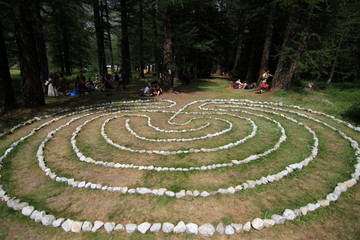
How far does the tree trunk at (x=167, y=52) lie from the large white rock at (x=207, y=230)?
13.5m

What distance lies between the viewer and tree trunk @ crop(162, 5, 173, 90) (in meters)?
15.1

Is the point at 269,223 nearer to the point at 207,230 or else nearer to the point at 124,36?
the point at 207,230

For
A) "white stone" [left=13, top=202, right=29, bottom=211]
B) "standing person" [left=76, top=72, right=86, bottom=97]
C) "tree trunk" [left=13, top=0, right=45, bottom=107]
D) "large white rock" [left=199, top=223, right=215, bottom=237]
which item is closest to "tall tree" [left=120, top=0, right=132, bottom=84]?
"standing person" [left=76, top=72, right=86, bottom=97]

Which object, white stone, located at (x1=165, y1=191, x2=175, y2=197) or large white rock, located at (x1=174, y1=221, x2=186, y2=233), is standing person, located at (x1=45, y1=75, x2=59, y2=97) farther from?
large white rock, located at (x1=174, y1=221, x2=186, y2=233)

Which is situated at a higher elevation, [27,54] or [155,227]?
[27,54]

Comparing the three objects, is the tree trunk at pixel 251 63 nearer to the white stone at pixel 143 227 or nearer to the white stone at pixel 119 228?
the white stone at pixel 143 227

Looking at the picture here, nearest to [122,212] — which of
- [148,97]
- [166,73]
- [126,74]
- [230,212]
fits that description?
[230,212]

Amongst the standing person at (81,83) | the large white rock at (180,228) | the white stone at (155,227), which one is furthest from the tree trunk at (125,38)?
the large white rock at (180,228)

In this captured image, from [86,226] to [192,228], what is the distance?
192cm

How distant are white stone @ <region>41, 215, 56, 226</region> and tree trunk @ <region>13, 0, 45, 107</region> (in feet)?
31.5

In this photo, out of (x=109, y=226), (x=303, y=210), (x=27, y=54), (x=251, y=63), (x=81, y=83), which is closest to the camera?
(x=109, y=226)

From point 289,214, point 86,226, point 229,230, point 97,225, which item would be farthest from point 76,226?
point 289,214

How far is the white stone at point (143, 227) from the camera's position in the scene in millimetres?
3510

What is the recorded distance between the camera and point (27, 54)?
1040cm
